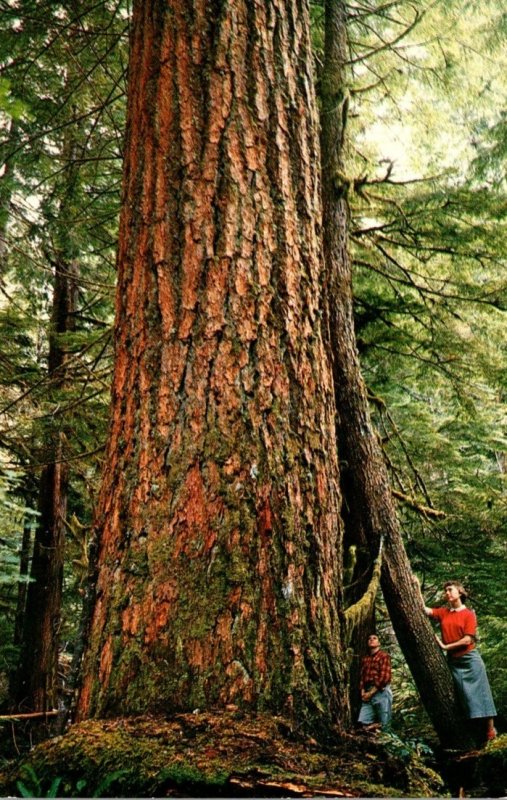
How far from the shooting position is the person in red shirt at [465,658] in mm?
5410

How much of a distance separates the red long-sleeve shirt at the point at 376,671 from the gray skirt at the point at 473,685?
31.5 inches

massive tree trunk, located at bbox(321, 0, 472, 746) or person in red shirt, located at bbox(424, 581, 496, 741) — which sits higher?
massive tree trunk, located at bbox(321, 0, 472, 746)

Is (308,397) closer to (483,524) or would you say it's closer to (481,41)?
(481,41)

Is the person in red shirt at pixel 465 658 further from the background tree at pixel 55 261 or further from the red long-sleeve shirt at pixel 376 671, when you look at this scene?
the background tree at pixel 55 261

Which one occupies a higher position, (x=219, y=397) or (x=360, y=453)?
(x=360, y=453)

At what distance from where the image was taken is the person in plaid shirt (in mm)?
6375

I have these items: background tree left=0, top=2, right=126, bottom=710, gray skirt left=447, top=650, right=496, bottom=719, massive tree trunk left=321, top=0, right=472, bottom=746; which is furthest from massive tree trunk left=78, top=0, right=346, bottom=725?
gray skirt left=447, top=650, right=496, bottom=719

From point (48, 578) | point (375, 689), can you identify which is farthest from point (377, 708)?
Answer: point (48, 578)

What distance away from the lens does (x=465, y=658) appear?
595 cm

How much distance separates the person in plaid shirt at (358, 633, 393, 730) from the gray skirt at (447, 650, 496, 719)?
0.83 m

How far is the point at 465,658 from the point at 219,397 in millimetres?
5562

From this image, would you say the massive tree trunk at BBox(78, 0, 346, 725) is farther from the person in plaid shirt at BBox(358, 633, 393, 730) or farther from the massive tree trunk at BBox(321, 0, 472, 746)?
the person in plaid shirt at BBox(358, 633, 393, 730)

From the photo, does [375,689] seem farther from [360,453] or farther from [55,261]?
[55,261]

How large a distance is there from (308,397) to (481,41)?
18.8 feet
